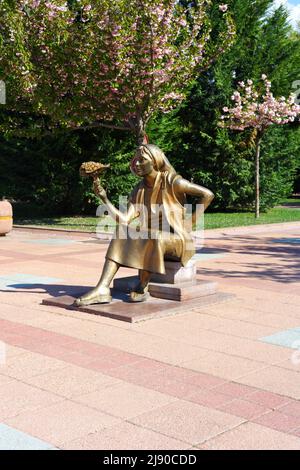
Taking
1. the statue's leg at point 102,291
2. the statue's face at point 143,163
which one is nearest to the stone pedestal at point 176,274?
the statue's leg at point 102,291

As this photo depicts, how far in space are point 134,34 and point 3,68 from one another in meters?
4.03

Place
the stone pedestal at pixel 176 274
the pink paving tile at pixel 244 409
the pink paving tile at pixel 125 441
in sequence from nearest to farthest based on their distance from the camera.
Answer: the pink paving tile at pixel 125 441 → the pink paving tile at pixel 244 409 → the stone pedestal at pixel 176 274

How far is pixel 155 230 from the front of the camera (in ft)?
23.6

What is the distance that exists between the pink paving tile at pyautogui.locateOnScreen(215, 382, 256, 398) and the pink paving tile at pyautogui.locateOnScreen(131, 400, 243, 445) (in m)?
0.36

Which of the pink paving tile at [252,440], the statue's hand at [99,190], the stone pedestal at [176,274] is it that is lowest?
the pink paving tile at [252,440]

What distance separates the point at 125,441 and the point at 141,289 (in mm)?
3636

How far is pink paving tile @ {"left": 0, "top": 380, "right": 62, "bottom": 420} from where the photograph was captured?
13.6 feet

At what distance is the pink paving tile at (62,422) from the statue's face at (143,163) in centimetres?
358

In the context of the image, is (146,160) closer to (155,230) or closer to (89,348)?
(155,230)

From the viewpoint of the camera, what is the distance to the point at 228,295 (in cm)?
782

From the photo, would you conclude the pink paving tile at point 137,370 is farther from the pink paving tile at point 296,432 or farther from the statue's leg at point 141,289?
the statue's leg at point 141,289

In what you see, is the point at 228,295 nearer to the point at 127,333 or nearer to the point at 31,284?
the point at 127,333

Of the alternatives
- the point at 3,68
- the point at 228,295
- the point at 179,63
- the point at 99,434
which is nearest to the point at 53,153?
the point at 3,68

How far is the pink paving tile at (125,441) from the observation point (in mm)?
3572
